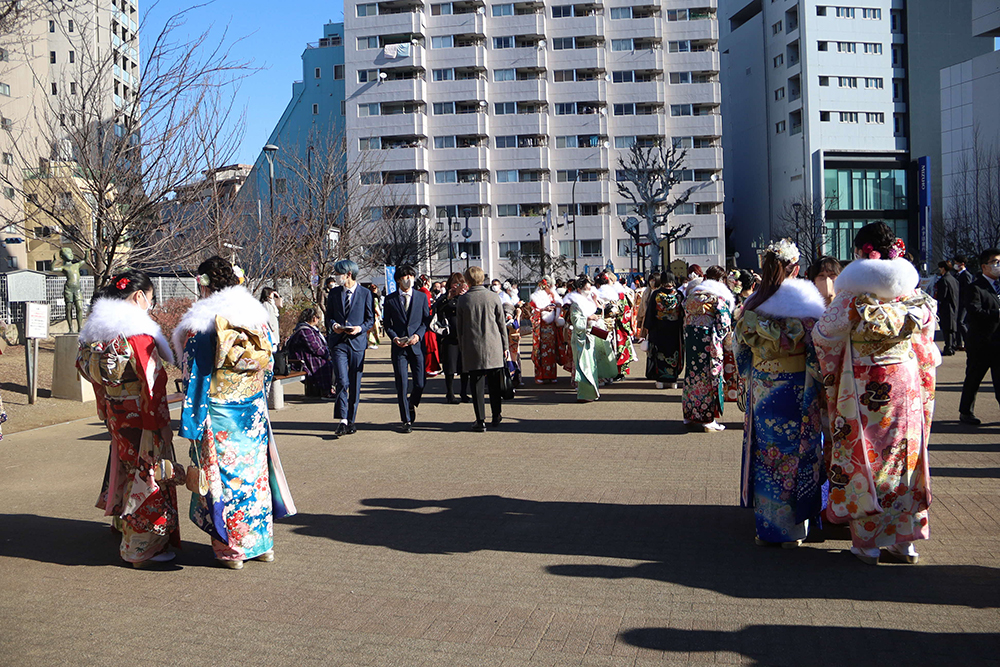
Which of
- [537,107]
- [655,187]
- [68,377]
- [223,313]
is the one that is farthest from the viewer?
[655,187]

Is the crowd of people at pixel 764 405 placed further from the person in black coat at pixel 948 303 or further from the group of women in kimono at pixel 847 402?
the person in black coat at pixel 948 303

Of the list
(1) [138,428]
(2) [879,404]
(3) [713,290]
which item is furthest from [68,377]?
(2) [879,404]

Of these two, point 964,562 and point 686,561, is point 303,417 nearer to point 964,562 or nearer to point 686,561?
point 686,561

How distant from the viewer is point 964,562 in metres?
5.14

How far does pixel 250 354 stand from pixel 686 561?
2.95 m

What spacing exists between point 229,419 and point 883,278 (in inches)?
157

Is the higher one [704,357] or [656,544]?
[704,357]

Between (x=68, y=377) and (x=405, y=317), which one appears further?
(x=68, y=377)

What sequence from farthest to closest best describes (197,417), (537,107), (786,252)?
(537,107) → (786,252) → (197,417)

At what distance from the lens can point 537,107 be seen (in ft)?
235

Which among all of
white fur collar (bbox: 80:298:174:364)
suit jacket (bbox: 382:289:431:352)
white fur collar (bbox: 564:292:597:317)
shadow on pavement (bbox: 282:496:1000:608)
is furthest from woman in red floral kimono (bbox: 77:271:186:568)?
white fur collar (bbox: 564:292:597:317)

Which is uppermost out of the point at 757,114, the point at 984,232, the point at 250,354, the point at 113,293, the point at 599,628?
the point at 757,114

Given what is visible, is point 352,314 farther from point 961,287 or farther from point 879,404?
point 961,287

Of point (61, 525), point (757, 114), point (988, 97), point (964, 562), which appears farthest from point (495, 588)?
point (757, 114)
